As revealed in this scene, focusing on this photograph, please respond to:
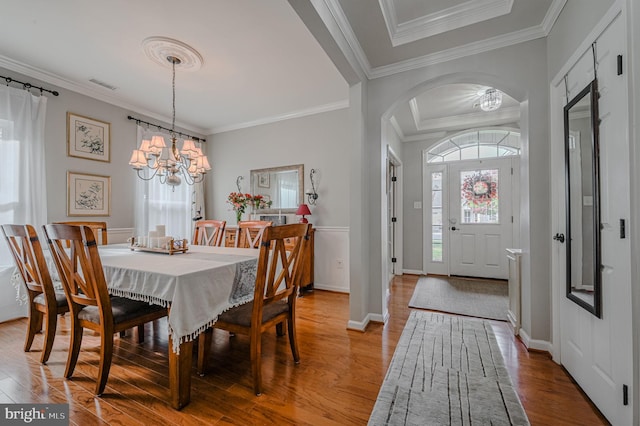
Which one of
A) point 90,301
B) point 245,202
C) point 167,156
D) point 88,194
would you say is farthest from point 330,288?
point 88,194

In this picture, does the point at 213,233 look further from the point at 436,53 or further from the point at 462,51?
the point at 462,51

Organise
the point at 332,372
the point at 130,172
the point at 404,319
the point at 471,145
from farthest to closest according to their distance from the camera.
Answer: the point at 471,145, the point at 130,172, the point at 404,319, the point at 332,372

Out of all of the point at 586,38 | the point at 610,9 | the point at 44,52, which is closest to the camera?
the point at 610,9

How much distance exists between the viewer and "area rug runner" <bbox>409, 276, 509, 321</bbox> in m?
3.04

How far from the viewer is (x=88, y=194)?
3.37 metres

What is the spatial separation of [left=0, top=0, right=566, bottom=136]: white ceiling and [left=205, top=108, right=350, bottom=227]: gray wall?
0.58 m

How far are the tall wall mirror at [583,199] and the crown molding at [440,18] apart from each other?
93 cm

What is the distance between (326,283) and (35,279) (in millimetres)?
3000

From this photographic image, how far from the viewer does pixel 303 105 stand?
3957mm

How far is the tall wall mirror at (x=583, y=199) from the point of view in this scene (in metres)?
1.47

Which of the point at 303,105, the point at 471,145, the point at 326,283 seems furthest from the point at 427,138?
the point at 326,283

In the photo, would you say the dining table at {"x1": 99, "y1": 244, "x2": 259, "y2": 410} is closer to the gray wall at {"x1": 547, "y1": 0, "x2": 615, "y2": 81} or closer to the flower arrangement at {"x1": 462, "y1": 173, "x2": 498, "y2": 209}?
the gray wall at {"x1": 547, "y1": 0, "x2": 615, "y2": 81}

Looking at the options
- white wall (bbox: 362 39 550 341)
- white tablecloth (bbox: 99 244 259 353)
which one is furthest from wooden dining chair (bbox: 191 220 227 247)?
white wall (bbox: 362 39 550 341)

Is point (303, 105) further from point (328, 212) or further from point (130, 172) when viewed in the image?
point (130, 172)
